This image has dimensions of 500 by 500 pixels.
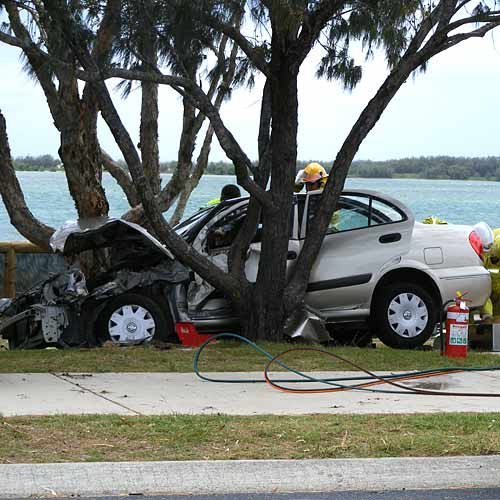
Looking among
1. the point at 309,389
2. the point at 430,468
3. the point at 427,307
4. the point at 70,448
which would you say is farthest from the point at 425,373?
the point at 70,448

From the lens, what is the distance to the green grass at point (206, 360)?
9891 millimetres

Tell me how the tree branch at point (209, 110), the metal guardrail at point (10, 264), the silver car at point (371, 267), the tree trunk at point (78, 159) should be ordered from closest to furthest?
the tree branch at point (209, 110)
the silver car at point (371, 267)
the tree trunk at point (78, 159)
the metal guardrail at point (10, 264)

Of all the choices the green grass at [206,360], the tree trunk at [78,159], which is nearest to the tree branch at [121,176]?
the tree trunk at [78,159]

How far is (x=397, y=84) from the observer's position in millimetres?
11695

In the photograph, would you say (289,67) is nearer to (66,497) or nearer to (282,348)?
(282,348)

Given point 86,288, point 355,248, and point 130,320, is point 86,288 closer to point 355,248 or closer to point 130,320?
point 130,320

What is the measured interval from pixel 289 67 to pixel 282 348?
2.89 meters

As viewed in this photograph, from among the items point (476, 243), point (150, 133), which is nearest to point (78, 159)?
point (150, 133)

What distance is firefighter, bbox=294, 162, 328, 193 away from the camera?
13.0 meters

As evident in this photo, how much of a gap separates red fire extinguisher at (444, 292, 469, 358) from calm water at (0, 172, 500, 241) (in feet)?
79.4

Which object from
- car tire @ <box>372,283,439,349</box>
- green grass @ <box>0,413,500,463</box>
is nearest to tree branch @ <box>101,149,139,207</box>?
car tire @ <box>372,283,439,349</box>

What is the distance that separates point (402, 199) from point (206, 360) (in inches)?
1252

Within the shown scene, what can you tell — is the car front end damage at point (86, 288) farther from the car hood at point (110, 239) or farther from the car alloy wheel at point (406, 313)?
the car alloy wheel at point (406, 313)

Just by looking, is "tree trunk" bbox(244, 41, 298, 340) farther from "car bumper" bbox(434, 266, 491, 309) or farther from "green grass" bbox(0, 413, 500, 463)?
"green grass" bbox(0, 413, 500, 463)
